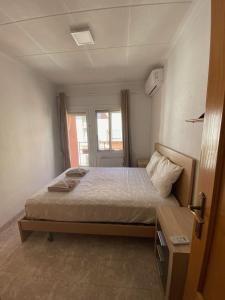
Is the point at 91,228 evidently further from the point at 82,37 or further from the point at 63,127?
the point at 63,127

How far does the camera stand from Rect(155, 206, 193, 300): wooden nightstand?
993 mm

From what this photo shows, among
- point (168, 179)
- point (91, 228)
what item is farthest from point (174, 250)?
point (91, 228)

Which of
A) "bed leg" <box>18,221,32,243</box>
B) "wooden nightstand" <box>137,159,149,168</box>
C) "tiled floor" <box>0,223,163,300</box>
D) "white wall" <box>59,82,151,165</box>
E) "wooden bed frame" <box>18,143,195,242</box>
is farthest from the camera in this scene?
"white wall" <box>59,82,151,165</box>

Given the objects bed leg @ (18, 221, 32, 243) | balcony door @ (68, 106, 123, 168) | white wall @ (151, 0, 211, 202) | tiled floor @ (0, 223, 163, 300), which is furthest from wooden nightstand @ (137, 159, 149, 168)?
bed leg @ (18, 221, 32, 243)

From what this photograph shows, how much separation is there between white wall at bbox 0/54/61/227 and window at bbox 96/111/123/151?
1326 mm

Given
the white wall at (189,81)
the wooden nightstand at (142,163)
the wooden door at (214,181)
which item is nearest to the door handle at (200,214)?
the wooden door at (214,181)

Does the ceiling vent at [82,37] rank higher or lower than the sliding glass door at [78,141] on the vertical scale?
higher

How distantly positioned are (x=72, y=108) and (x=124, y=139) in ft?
5.53

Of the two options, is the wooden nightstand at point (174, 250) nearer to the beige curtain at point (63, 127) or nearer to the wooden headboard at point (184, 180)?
the wooden headboard at point (184, 180)

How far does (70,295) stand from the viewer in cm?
130

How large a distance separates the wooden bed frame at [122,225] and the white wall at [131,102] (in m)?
2.20

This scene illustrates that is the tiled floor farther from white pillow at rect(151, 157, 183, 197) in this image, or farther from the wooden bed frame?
white pillow at rect(151, 157, 183, 197)

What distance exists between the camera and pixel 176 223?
1269 mm

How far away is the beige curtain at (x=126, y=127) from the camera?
3.85 m
